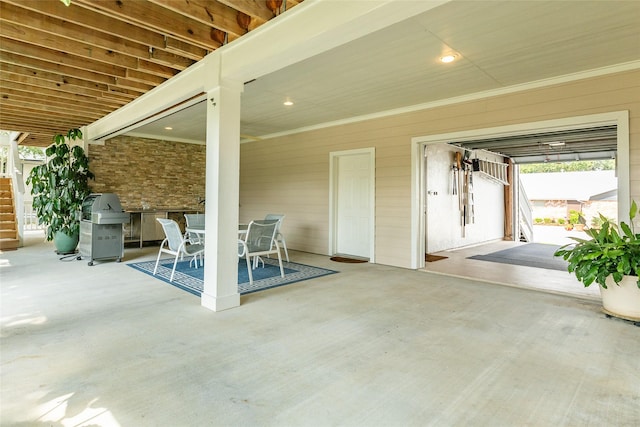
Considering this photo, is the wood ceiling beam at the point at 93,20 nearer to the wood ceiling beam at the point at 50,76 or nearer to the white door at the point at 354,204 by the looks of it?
the wood ceiling beam at the point at 50,76

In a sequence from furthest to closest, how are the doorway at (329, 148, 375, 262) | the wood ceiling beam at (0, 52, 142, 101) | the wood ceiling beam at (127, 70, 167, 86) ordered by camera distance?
1. the doorway at (329, 148, 375, 262)
2. the wood ceiling beam at (127, 70, 167, 86)
3. the wood ceiling beam at (0, 52, 142, 101)

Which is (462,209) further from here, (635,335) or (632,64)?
(635,335)

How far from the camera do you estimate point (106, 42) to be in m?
3.30

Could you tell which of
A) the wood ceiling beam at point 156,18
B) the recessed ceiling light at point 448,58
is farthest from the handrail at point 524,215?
the wood ceiling beam at point 156,18

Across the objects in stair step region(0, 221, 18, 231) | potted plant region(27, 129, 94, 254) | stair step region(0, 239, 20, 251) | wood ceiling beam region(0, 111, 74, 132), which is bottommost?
stair step region(0, 239, 20, 251)

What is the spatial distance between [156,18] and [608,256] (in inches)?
178

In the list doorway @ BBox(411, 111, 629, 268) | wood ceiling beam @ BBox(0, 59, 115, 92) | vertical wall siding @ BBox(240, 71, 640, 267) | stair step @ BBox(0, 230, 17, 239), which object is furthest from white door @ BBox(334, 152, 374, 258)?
stair step @ BBox(0, 230, 17, 239)

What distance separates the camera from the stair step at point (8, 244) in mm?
6844

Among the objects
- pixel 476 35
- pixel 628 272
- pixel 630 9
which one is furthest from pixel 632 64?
pixel 628 272

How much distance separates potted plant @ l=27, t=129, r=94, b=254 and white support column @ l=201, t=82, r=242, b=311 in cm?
452

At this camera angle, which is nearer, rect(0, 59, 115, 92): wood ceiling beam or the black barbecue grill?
rect(0, 59, 115, 92): wood ceiling beam

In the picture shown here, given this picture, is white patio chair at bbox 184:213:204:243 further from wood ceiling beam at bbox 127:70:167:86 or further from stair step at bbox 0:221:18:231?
stair step at bbox 0:221:18:231

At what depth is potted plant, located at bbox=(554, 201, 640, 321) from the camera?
3.08m

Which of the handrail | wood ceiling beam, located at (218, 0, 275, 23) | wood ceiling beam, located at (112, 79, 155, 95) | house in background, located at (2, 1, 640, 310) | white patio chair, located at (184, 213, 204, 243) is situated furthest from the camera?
the handrail
